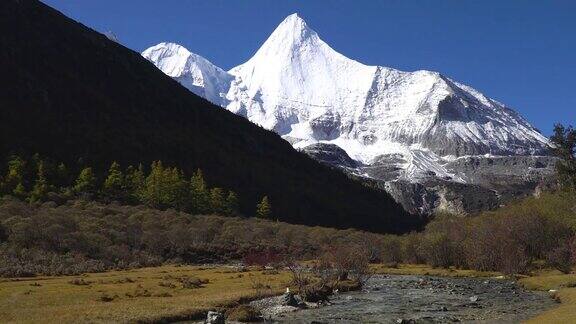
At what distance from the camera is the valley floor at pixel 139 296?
39094 millimetres

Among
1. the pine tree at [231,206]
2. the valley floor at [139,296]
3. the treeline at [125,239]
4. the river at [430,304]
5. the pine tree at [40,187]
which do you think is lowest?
the river at [430,304]

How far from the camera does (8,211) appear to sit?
93875mm

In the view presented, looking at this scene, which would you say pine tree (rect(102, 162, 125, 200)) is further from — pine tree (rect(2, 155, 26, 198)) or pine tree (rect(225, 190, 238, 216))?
pine tree (rect(225, 190, 238, 216))

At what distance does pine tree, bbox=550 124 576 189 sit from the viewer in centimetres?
9081

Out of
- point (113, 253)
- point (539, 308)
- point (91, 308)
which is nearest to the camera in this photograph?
point (91, 308)

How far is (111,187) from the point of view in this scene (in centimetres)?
14612

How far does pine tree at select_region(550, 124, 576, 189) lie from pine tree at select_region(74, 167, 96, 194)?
346 feet

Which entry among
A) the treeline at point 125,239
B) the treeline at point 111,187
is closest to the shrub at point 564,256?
the treeline at point 125,239

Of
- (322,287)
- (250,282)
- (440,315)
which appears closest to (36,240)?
(250,282)

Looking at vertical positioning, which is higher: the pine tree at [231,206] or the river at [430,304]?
the pine tree at [231,206]

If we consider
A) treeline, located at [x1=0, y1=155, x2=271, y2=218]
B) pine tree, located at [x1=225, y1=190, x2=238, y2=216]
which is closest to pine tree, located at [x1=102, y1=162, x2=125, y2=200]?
treeline, located at [x1=0, y1=155, x2=271, y2=218]

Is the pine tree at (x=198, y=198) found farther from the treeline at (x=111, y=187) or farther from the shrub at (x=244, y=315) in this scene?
the shrub at (x=244, y=315)

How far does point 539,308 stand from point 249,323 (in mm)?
26348

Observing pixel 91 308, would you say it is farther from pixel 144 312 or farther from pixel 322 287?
pixel 322 287
